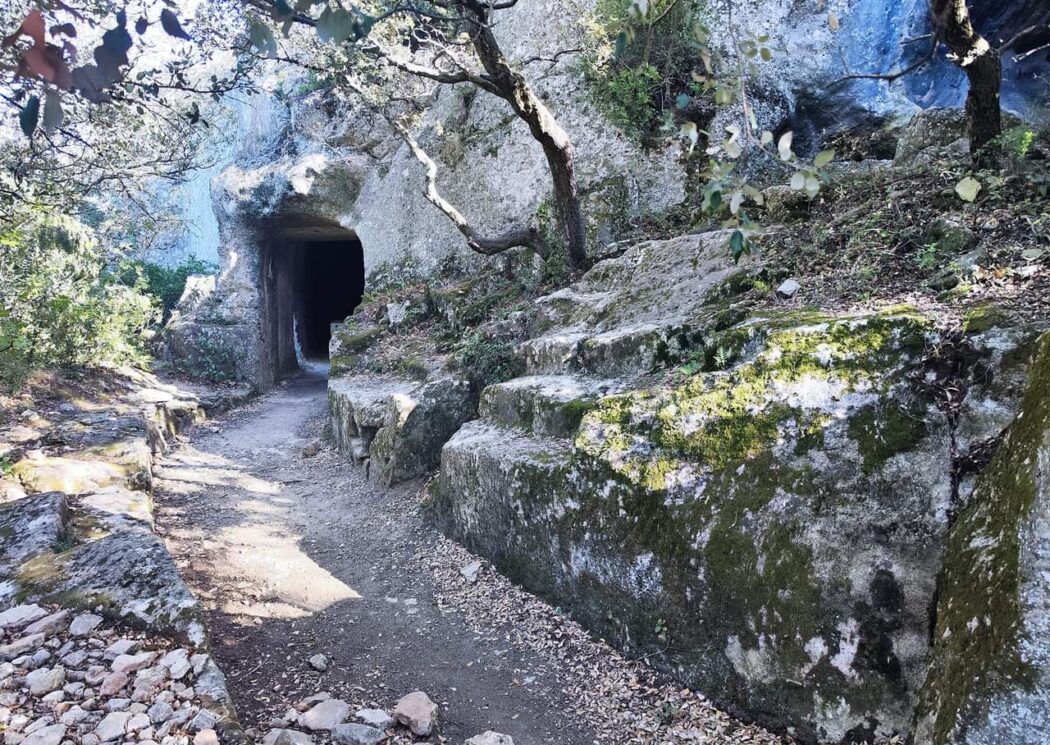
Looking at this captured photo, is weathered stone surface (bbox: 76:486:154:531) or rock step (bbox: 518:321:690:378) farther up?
rock step (bbox: 518:321:690:378)

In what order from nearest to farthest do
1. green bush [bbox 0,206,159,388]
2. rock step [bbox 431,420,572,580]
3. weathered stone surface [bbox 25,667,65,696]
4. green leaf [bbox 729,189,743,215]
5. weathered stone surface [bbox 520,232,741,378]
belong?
green leaf [bbox 729,189,743,215]
weathered stone surface [bbox 25,667,65,696]
rock step [bbox 431,420,572,580]
weathered stone surface [bbox 520,232,741,378]
green bush [bbox 0,206,159,388]

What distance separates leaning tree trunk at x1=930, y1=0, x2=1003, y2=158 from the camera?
4066mm

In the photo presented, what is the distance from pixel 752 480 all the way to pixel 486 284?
23.1 ft

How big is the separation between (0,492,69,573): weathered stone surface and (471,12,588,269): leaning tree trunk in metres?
5.27

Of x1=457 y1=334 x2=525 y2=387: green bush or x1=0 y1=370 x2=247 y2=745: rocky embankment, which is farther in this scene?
x1=457 y1=334 x2=525 y2=387: green bush

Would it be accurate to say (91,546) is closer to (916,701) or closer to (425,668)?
(425,668)

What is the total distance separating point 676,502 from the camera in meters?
3.45

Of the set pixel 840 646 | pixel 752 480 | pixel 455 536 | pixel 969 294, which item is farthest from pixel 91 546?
pixel 969 294

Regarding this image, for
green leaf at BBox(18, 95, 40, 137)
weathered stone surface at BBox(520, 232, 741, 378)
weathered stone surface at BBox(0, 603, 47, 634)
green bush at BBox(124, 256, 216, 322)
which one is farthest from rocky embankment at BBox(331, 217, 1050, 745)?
green bush at BBox(124, 256, 216, 322)

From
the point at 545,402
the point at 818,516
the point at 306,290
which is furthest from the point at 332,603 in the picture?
the point at 306,290

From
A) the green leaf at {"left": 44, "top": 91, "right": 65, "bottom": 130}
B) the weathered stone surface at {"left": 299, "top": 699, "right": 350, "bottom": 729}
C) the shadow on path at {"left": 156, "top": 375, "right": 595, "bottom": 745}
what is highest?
the green leaf at {"left": 44, "top": 91, "right": 65, "bottom": 130}

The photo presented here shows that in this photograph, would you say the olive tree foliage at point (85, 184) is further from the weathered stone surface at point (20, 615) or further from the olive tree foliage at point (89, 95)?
the weathered stone surface at point (20, 615)

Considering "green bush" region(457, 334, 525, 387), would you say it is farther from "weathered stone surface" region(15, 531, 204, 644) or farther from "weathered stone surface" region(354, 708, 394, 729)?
"weathered stone surface" region(354, 708, 394, 729)

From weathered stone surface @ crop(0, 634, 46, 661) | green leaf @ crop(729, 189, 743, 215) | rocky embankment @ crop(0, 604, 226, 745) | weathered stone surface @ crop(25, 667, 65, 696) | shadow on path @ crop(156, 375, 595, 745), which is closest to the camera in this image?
green leaf @ crop(729, 189, 743, 215)
